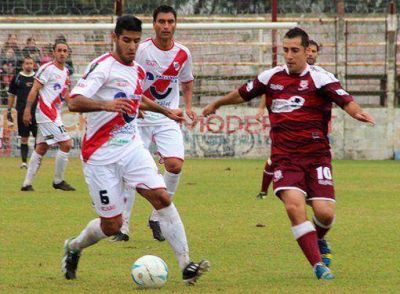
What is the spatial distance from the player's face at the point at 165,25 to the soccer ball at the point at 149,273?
12.0 ft

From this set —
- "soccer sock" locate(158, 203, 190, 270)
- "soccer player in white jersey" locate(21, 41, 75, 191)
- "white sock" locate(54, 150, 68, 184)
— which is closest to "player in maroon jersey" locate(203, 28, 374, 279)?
"soccer sock" locate(158, 203, 190, 270)

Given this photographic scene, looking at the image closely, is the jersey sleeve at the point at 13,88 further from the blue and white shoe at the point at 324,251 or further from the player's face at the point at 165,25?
the blue and white shoe at the point at 324,251

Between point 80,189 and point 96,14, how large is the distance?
405 inches

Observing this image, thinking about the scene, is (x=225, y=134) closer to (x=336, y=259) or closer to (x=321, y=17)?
(x=321, y=17)

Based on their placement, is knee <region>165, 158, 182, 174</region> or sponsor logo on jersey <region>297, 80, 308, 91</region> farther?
knee <region>165, 158, 182, 174</region>

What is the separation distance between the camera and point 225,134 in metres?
24.5

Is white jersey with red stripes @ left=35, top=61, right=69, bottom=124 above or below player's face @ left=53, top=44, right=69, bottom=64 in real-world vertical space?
below

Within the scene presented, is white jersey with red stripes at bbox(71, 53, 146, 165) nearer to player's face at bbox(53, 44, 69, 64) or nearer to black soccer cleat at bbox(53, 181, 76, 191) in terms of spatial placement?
player's face at bbox(53, 44, 69, 64)

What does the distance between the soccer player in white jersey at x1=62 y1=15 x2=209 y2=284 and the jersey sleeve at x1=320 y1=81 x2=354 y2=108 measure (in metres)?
1.56

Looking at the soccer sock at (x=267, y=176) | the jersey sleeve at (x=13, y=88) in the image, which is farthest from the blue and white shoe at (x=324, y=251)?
the jersey sleeve at (x=13, y=88)

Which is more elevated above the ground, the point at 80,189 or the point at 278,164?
the point at 278,164

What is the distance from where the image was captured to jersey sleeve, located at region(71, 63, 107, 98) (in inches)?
313

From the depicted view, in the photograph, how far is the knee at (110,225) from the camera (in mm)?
8086

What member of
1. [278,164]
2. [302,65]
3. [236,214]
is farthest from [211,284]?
[236,214]
